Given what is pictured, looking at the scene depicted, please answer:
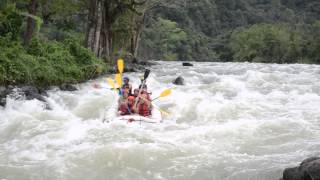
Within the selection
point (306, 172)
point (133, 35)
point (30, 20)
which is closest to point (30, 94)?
point (30, 20)

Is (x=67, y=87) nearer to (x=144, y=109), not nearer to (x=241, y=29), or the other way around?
(x=144, y=109)

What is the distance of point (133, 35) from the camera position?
2853 cm

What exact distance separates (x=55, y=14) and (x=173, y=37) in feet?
141

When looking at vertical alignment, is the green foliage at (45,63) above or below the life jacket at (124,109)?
above

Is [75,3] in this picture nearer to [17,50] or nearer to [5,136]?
[17,50]

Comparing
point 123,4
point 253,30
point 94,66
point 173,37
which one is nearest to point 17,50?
point 94,66

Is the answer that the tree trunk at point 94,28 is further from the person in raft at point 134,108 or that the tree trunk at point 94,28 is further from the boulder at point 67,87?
the person in raft at point 134,108

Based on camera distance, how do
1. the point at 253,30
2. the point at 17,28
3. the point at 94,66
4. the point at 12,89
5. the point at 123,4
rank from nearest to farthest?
the point at 12,89, the point at 17,28, the point at 94,66, the point at 123,4, the point at 253,30

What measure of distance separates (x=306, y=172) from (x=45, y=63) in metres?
10.8

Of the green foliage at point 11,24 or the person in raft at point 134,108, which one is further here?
the green foliage at point 11,24

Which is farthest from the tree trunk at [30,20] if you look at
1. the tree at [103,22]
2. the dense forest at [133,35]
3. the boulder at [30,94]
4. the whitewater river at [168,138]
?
the boulder at [30,94]

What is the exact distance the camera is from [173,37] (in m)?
63.6

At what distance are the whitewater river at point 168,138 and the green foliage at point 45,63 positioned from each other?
81cm

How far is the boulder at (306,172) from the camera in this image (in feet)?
17.6
